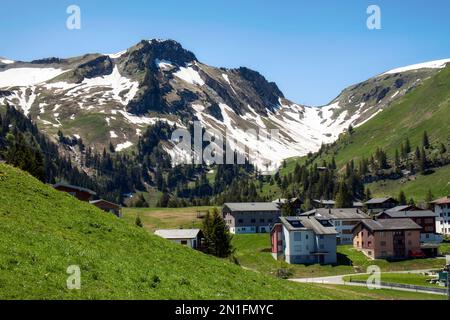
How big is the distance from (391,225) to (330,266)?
70.0 feet

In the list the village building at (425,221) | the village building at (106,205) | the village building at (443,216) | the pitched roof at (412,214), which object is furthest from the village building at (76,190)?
the village building at (443,216)

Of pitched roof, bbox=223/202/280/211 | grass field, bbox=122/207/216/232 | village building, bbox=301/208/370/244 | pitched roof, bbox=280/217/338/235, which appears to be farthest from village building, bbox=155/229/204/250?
pitched roof, bbox=223/202/280/211

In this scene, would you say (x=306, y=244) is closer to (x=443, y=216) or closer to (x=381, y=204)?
(x=443, y=216)

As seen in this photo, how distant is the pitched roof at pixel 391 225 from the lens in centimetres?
11482

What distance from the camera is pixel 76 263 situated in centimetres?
2711

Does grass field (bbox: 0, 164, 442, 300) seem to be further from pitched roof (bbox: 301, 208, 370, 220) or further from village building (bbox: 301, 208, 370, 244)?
pitched roof (bbox: 301, 208, 370, 220)

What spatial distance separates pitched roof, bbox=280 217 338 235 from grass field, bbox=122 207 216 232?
4477 cm

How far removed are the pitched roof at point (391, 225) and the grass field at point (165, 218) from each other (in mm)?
57935

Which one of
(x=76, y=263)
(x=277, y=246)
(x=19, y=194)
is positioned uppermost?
(x=19, y=194)

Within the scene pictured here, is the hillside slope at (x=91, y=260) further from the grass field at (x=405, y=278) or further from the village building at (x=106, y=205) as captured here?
the village building at (x=106, y=205)

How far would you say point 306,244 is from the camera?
112438mm
